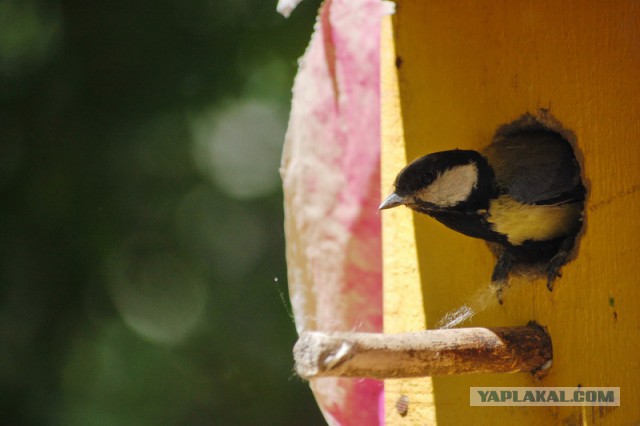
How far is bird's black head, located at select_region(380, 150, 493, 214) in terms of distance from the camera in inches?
48.7

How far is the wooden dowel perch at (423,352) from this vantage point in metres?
0.81

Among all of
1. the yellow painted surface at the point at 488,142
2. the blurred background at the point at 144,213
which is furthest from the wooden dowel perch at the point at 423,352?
the blurred background at the point at 144,213

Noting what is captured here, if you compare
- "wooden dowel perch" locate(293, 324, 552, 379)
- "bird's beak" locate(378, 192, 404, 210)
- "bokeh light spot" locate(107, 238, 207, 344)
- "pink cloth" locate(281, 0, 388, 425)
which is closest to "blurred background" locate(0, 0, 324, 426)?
"bokeh light spot" locate(107, 238, 207, 344)

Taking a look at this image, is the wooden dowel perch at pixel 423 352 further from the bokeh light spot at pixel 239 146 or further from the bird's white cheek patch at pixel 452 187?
the bokeh light spot at pixel 239 146

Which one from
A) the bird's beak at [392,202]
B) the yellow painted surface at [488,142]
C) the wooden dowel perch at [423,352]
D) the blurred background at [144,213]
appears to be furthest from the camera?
the blurred background at [144,213]

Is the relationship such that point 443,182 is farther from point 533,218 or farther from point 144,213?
point 144,213

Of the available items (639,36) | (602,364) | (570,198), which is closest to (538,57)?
(639,36)

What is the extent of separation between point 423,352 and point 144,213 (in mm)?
1251

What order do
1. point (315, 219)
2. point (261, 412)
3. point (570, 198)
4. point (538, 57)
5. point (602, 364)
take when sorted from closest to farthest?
point (602, 364) < point (538, 57) < point (570, 198) < point (315, 219) < point (261, 412)

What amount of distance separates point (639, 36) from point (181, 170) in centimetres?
123

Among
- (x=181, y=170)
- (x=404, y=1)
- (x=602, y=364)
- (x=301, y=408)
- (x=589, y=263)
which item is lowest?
(x=301, y=408)

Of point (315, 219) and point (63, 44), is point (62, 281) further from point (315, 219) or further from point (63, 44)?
point (315, 219)

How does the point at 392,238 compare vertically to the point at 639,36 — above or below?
below

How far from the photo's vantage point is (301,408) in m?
2.00
